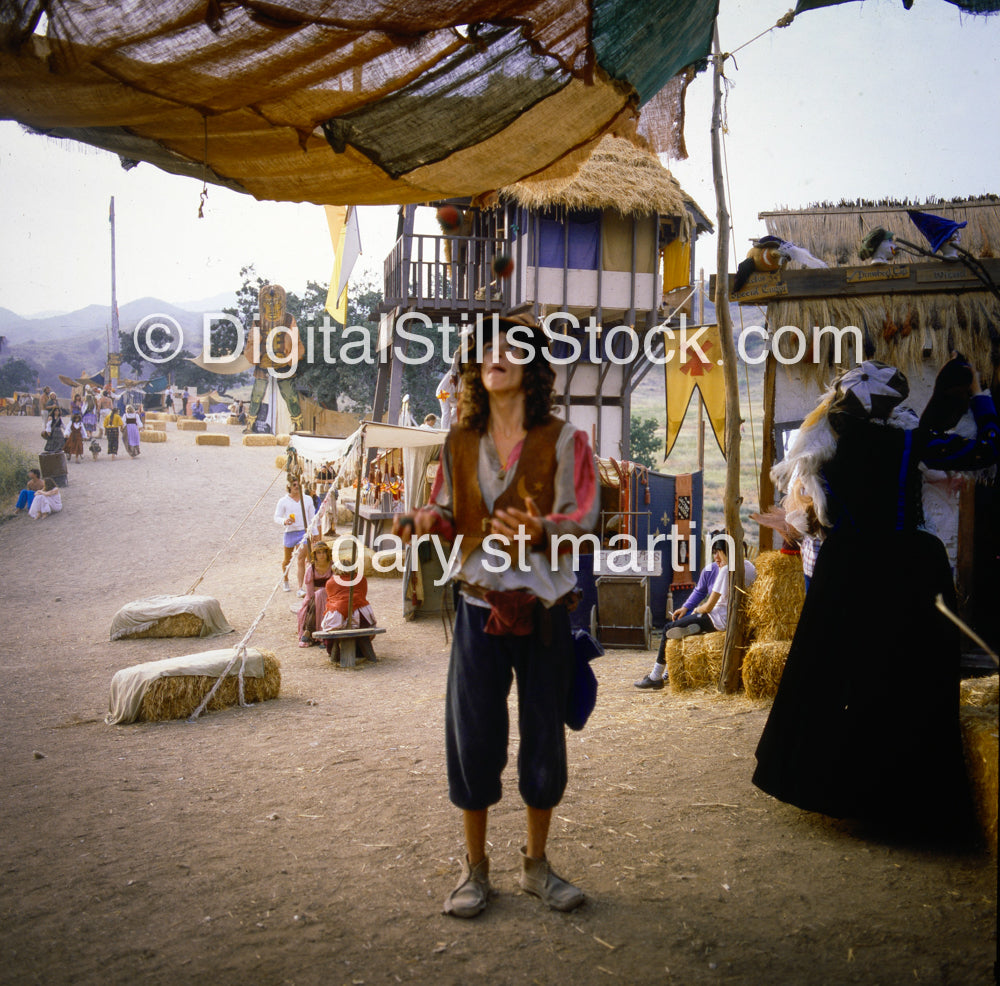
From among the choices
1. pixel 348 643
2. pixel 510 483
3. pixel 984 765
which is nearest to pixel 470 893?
pixel 510 483

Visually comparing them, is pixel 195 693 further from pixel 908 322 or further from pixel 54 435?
pixel 54 435

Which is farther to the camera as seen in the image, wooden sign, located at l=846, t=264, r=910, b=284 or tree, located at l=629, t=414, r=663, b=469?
tree, located at l=629, t=414, r=663, b=469

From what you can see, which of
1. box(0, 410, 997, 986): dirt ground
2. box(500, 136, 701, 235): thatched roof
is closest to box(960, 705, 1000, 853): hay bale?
box(0, 410, 997, 986): dirt ground

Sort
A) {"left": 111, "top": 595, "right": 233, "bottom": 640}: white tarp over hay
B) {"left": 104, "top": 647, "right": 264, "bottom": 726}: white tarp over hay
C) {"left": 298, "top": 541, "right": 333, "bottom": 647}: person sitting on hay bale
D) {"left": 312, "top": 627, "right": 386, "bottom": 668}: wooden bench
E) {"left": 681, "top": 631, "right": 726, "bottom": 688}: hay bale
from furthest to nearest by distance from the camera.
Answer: {"left": 111, "top": 595, "right": 233, "bottom": 640}: white tarp over hay
{"left": 298, "top": 541, "right": 333, "bottom": 647}: person sitting on hay bale
{"left": 312, "top": 627, "right": 386, "bottom": 668}: wooden bench
{"left": 681, "top": 631, "right": 726, "bottom": 688}: hay bale
{"left": 104, "top": 647, "right": 264, "bottom": 726}: white tarp over hay

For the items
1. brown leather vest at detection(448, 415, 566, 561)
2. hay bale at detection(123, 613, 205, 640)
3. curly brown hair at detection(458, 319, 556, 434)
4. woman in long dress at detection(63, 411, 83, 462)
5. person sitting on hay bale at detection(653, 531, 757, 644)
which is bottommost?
hay bale at detection(123, 613, 205, 640)

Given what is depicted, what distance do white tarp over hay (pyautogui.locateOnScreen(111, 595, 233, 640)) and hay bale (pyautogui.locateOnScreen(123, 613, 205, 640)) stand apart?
0.08 ft

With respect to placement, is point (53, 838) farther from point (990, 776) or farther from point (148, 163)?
point (990, 776)

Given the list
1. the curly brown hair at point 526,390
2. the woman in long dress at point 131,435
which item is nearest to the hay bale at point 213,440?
the woman in long dress at point 131,435

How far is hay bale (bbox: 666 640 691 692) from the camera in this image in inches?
238

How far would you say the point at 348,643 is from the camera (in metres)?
7.68

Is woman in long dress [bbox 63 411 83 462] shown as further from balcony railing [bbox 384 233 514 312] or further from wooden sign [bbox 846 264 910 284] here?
wooden sign [bbox 846 264 910 284]

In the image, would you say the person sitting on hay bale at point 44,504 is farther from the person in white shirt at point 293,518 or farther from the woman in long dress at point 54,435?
the person in white shirt at point 293,518

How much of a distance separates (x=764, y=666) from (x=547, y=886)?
Answer: 307cm

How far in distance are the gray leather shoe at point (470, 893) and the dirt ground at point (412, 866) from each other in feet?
0.19
